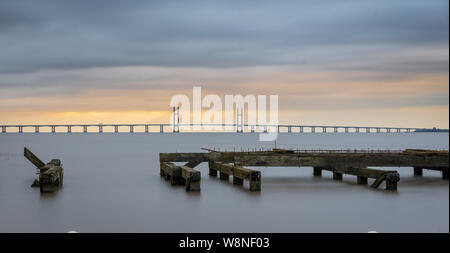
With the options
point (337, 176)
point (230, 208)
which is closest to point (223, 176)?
point (337, 176)

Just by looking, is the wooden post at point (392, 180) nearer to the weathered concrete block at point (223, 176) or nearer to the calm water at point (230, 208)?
the calm water at point (230, 208)

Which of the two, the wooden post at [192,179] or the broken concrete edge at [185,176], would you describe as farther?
the broken concrete edge at [185,176]

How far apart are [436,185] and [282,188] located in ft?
30.8

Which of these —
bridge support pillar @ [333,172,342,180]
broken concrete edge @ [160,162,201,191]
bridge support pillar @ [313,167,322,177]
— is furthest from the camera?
bridge support pillar @ [313,167,322,177]

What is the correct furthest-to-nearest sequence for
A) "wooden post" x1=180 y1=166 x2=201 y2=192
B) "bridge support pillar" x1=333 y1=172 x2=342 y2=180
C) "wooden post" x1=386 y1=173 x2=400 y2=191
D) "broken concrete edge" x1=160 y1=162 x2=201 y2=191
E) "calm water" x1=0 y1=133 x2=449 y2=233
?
"bridge support pillar" x1=333 y1=172 x2=342 y2=180 < "wooden post" x1=386 y1=173 x2=400 y2=191 < "broken concrete edge" x1=160 y1=162 x2=201 y2=191 < "wooden post" x1=180 y1=166 x2=201 y2=192 < "calm water" x1=0 y1=133 x2=449 y2=233

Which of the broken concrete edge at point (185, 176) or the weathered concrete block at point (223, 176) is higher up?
the broken concrete edge at point (185, 176)

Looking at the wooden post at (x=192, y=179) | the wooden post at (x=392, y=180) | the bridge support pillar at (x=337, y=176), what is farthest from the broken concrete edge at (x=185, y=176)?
the bridge support pillar at (x=337, y=176)

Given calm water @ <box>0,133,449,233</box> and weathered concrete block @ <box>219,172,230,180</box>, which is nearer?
calm water @ <box>0,133,449,233</box>

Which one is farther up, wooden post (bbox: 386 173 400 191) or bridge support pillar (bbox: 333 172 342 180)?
wooden post (bbox: 386 173 400 191)

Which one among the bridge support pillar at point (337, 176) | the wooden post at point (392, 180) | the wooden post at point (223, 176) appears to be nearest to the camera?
the wooden post at point (392, 180)

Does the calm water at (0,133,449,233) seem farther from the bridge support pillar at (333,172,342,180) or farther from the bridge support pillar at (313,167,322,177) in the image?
the bridge support pillar at (313,167,322,177)

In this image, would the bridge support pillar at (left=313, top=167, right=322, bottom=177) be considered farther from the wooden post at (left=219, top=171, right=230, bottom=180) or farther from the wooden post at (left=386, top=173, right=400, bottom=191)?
the wooden post at (left=386, top=173, right=400, bottom=191)

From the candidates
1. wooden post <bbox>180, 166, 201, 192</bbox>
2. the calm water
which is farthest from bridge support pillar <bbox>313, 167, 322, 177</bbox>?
wooden post <bbox>180, 166, 201, 192</bbox>
